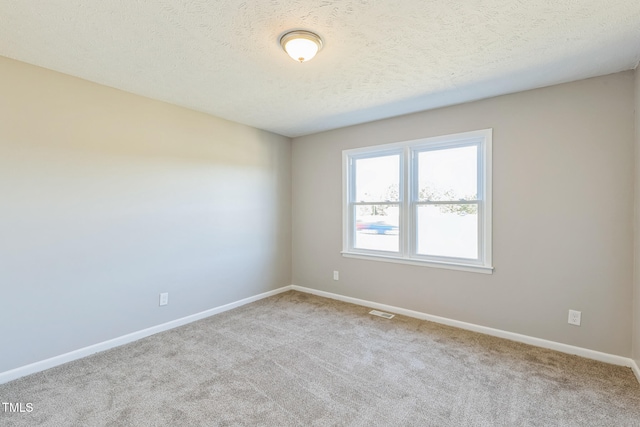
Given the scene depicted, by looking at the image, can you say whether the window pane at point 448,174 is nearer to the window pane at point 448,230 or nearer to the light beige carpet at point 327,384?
the window pane at point 448,230

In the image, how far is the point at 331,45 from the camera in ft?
6.74

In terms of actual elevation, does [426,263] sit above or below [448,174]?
below

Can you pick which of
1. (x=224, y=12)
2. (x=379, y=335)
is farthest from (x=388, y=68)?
(x=379, y=335)

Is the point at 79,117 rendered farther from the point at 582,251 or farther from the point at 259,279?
the point at 582,251

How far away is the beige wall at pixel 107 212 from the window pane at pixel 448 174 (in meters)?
2.28

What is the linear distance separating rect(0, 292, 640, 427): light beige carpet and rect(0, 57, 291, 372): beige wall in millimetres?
399

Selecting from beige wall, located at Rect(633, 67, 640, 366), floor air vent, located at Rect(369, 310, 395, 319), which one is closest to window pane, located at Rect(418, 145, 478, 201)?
beige wall, located at Rect(633, 67, 640, 366)

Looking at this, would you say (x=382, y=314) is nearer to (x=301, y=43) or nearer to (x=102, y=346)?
(x=102, y=346)

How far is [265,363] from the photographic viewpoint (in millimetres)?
2449

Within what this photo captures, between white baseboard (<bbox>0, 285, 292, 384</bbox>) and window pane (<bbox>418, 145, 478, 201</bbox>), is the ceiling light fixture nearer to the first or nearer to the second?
window pane (<bbox>418, 145, 478, 201</bbox>)

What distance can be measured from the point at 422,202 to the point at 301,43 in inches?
89.7

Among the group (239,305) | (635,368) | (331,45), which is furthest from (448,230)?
(239,305)

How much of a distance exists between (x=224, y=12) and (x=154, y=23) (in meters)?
0.47

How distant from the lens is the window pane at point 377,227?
12.3ft
